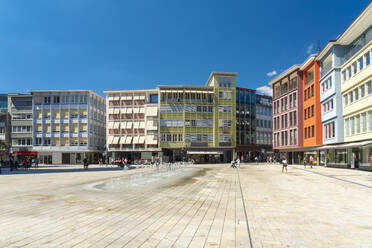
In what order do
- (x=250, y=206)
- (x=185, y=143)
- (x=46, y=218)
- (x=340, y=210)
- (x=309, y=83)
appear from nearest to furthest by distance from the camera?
(x=46, y=218) < (x=340, y=210) < (x=250, y=206) < (x=309, y=83) < (x=185, y=143)

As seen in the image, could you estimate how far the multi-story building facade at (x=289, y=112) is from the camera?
51.8 meters

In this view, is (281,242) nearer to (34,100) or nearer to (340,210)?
(340,210)

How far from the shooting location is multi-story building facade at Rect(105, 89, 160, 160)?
63562mm

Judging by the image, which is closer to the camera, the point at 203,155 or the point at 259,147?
the point at 203,155

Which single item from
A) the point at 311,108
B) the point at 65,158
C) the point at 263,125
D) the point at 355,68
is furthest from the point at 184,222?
the point at 263,125

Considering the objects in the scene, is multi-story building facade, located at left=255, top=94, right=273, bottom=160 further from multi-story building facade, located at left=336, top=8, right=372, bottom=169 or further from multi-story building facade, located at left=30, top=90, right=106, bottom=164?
multi-story building facade, located at left=30, top=90, right=106, bottom=164

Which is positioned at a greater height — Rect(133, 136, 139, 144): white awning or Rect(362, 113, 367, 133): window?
Rect(362, 113, 367, 133): window

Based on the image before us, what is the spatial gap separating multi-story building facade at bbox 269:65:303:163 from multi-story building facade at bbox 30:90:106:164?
43.2 meters

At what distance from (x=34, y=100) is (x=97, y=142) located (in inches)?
693

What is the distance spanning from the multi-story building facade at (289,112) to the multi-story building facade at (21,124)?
56143 millimetres

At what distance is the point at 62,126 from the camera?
65188 mm

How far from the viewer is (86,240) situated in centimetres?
552

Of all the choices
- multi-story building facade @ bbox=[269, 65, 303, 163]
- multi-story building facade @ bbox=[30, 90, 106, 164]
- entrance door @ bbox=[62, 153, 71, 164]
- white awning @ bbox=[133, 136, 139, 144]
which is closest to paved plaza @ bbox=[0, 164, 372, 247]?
multi-story building facade @ bbox=[269, 65, 303, 163]

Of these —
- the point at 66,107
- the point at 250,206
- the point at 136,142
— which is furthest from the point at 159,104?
the point at 250,206
